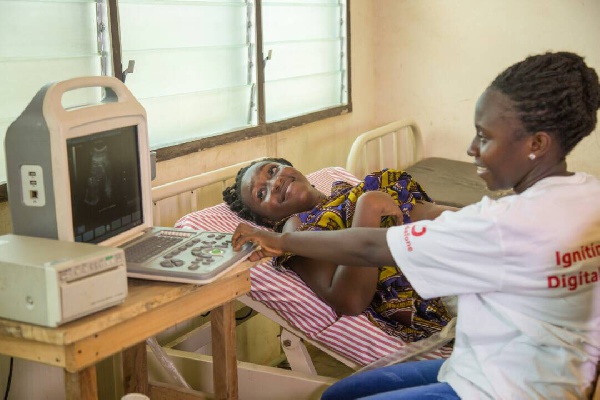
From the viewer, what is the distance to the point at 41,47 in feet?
7.30

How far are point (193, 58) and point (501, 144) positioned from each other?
5.58ft

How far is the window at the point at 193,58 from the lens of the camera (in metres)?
2.20

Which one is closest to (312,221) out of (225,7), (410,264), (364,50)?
(410,264)

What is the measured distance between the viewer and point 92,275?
133 cm

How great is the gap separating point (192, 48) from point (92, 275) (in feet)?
5.61

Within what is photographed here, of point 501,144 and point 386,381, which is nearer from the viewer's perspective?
point 501,144

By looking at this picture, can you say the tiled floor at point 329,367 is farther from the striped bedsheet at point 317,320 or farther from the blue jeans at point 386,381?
the blue jeans at point 386,381

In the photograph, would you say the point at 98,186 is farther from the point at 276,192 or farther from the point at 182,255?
the point at 276,192

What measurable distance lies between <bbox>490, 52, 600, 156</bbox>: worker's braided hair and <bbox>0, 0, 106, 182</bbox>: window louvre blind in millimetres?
1365

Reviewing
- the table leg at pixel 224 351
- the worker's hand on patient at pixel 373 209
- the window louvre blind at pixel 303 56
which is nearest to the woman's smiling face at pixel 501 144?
the worker's hand on patient at pixel 373 209

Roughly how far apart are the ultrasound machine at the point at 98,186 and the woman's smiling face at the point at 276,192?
2.23 feet

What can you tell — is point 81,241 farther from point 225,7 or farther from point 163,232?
point 225,7

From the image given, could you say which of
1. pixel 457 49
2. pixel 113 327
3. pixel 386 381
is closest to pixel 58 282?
pixel 113 327

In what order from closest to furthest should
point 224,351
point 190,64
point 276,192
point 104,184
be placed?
point 104,184, point 224,351, point 276,192, point 190,64
